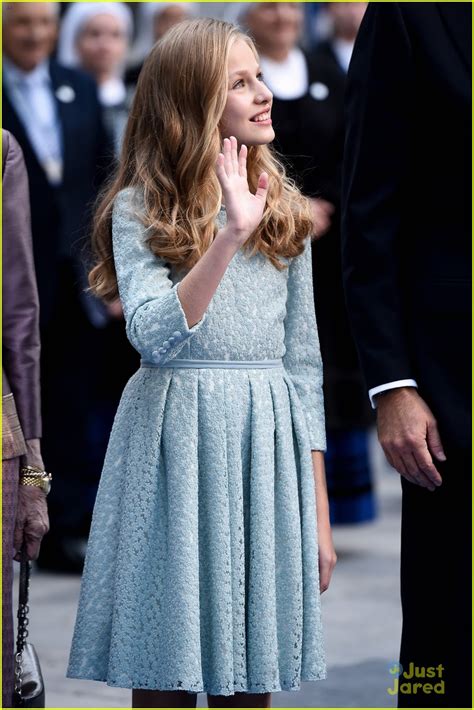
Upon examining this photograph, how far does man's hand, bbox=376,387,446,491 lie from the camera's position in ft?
9.34

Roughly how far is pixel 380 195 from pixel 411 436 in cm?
47

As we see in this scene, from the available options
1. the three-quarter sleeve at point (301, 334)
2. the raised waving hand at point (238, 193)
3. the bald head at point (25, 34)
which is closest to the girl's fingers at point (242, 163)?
the raised waving hand at point (238, 193)

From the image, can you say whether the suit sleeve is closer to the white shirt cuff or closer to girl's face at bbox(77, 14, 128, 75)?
the white shirt cuff

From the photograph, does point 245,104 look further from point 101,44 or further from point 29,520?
point 101,44

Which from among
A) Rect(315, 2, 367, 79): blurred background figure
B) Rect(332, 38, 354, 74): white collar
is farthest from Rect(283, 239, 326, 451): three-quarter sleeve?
Rect(332, 38, 354, 74): white collar

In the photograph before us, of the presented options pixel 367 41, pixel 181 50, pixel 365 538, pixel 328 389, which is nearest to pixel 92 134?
pixel 328 389

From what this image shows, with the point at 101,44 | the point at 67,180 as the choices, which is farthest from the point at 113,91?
the point at 67,180

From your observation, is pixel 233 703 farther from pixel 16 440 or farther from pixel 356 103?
pixel 356 103

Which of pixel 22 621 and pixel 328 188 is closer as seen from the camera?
pixel 22 621

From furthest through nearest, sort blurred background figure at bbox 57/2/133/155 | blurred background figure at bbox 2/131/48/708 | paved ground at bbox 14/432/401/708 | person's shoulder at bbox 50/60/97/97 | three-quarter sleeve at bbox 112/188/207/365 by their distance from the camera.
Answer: blurred background figure at bbox 57/2/133/155 < person's shoulder at bbox 50/60/97/97 < paved ground at bbox 14/432/401/708 < blurred background figure at bbox 2/131/48/708 < three-quarter sleeve at bbox 112/188/207/365

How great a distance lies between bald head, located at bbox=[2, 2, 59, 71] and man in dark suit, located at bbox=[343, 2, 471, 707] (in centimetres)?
339

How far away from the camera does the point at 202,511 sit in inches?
122

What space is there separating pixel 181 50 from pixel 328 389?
3169 mm

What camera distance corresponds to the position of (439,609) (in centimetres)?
288
